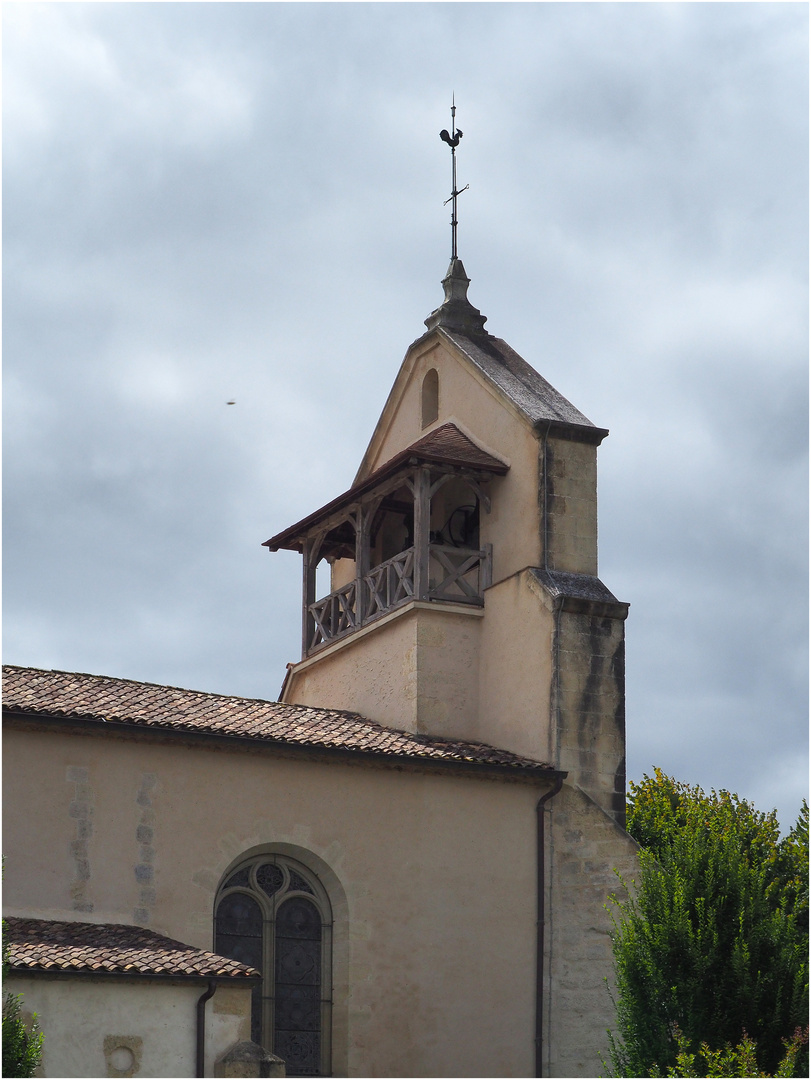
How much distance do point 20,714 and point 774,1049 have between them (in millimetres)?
10191

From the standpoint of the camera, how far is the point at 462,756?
26.1 m

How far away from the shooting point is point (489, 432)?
30.1 metres

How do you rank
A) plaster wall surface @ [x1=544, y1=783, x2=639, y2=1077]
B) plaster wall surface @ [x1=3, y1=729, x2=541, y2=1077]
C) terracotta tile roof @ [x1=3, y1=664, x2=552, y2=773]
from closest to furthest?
plaster wall surface @ [x1=3, y1=729, x2=541, y2=1077] < terracotta tile roof @ [x1=3, y1=664, x2=552, y2=773] < plaster wall surface @ [x1=544, y1=783, x2=639, y2=1077]

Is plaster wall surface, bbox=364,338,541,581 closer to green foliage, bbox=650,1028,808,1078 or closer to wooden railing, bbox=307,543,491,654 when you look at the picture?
wooden railing, bbox=307,543,491,654

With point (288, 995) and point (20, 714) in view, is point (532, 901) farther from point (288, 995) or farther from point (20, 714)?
point (20, 714)

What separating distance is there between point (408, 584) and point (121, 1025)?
34.2ft

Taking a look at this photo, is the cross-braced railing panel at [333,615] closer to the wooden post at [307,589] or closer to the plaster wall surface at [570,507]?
the wooden post at [307,589]

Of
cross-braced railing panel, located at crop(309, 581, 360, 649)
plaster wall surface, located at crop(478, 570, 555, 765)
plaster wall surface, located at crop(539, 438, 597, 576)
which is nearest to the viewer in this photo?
plaster wall surface, located at crop(478, 570, 555, 765)

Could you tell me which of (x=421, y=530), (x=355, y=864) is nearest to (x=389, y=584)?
(x=421, y=530)

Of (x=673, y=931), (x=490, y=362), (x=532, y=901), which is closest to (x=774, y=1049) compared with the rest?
(x=673, y=931)

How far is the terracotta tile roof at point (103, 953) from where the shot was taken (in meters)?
20.4

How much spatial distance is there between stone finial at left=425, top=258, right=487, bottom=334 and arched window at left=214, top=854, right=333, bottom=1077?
450 inches

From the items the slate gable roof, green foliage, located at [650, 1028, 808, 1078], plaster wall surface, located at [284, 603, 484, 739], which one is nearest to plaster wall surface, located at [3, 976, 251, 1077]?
green foliage, located at [650, 1028, 808, 1078]

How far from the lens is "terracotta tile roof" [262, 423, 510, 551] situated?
28922mm
